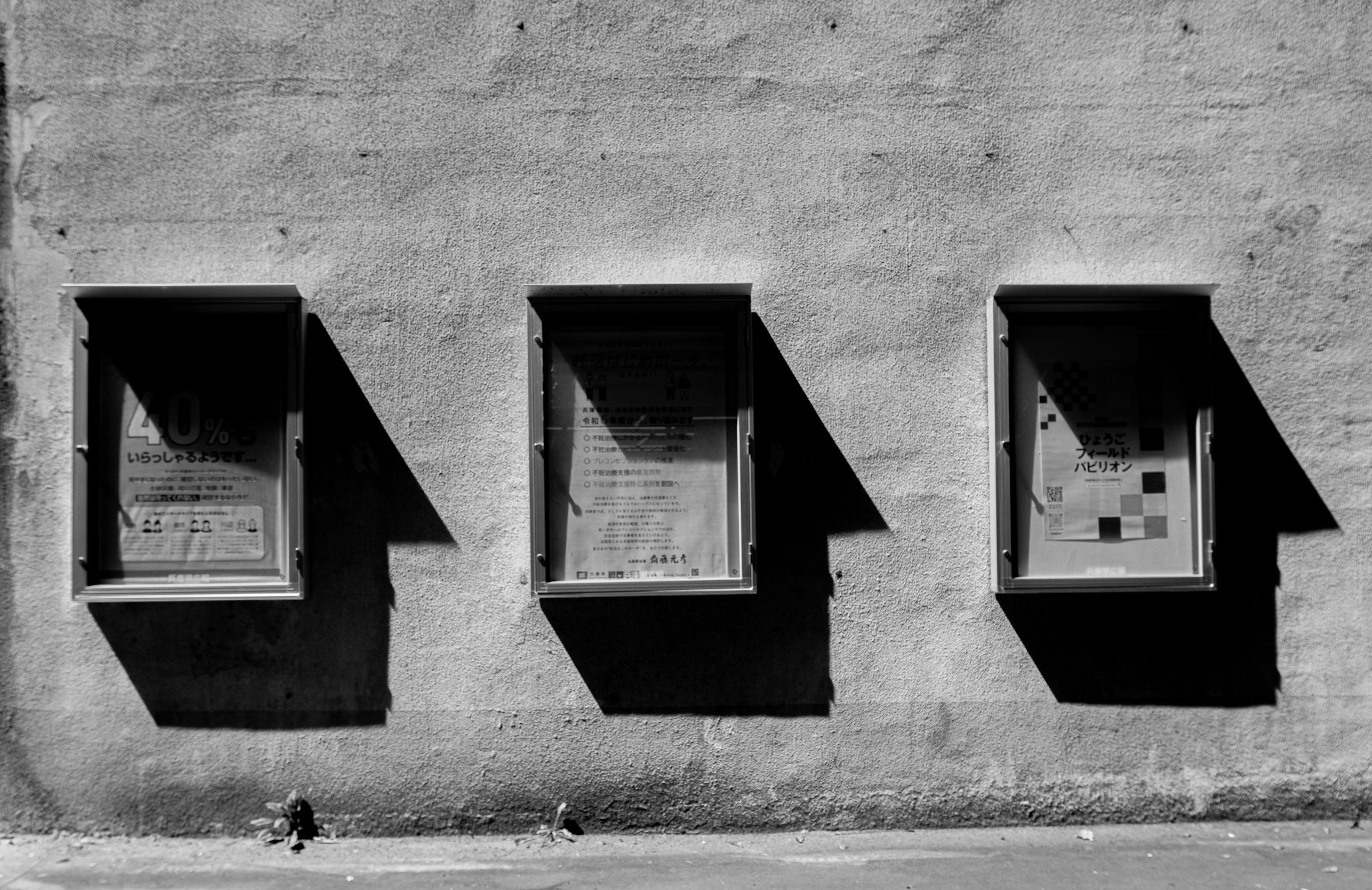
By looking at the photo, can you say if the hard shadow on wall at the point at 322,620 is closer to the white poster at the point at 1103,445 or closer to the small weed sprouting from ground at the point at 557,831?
the small weed sprouting from ground at the point at 557,831

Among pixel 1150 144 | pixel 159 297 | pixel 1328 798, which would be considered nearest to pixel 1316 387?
pixel 1150 144

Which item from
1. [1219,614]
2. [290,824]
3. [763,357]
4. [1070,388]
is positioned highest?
[763,357]

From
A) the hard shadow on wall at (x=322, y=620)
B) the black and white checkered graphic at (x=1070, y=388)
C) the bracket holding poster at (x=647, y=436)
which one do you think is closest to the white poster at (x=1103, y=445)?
the black and white checkered graphic at (x=1070, y=388)

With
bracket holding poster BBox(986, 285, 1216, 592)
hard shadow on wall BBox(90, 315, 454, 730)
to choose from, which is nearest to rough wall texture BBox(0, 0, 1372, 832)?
hard shadow on wall BBox(90, 315, 454, 730)

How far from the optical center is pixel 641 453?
4.26 meters

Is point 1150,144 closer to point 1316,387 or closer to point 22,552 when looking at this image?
point 1316,387

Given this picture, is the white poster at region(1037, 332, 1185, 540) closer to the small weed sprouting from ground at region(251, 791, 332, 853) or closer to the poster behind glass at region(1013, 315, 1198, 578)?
the poster behind glass at region(1013, 315, 1198, 578)

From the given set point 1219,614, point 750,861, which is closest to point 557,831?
point 750,861

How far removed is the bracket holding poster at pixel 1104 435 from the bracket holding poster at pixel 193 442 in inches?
122

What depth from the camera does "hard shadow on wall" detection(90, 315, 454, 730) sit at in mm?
4344

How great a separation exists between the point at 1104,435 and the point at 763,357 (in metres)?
1.55

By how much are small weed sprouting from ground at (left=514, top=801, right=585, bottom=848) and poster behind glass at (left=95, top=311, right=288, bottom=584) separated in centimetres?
158

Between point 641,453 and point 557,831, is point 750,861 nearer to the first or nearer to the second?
point 557,831

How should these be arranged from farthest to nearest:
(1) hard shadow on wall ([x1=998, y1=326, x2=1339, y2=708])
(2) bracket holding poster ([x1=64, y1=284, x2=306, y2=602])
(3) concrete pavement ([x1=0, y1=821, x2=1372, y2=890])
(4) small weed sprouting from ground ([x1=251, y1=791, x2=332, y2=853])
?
(1) hard shadow on wall ([x1=998, y1=326, x2=1339, y2=708]) → (4) small weed sprouting from ground ([x1=251, y1=791, x2=332, y2=853]) → (2) bracket holding poster ([x1=64, y1=284, x2=306, y2=602]) → (3) concrete pavement ([x1=0, y1=821, x2=1372, y2=890])
